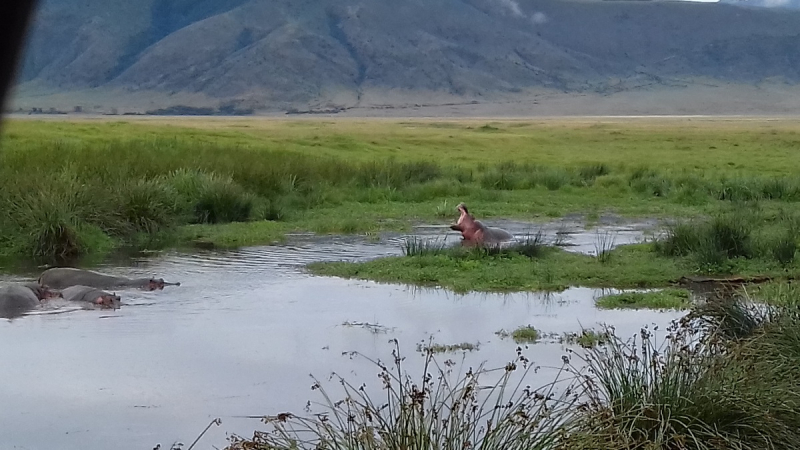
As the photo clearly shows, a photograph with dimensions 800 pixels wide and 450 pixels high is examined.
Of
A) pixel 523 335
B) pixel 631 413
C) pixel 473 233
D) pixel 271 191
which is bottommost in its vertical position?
pixel 271 191

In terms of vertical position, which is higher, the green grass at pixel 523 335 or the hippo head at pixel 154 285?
the green grass at pixel 523 335

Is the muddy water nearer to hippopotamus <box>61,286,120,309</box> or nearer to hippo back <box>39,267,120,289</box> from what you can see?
hippopotamus <box>61,286,120,309</box>

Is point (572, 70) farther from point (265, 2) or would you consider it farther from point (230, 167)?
point (230, 167)

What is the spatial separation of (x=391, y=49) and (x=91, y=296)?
4795 inches

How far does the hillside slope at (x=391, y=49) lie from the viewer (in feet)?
405

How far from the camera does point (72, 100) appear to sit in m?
118

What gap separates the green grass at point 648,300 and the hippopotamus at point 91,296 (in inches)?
163

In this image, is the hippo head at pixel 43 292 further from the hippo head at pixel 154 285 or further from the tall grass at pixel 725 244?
the tall grass at pixel 725 244

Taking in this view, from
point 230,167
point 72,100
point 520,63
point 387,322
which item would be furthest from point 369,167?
point 520,63

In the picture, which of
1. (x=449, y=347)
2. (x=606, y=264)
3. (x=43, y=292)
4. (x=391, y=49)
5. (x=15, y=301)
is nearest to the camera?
(x=449, y=347)

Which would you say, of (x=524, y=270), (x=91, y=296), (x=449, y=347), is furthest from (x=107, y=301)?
(x=524, y=270)

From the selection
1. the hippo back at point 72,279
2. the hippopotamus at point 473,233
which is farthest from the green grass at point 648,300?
the hippo back at point 72,279

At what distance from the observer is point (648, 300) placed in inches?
392

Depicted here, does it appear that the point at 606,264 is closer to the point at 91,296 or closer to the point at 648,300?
the point at 648,300
